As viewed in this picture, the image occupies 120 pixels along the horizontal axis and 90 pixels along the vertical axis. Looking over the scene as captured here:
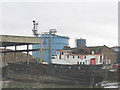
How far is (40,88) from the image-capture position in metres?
22.1

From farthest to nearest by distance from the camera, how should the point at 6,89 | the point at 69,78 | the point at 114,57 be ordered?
1. the point at 114,57
2. the point at 69,78
3. the point at 6,89

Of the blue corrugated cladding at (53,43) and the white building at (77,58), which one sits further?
the blue corrugated cladding at (53,43)

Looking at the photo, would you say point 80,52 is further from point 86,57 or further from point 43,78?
point 43,78

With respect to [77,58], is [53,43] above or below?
above

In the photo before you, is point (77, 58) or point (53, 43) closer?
point (77, 58)

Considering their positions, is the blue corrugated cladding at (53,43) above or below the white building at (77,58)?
above

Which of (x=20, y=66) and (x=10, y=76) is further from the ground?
(x=20, y=66)

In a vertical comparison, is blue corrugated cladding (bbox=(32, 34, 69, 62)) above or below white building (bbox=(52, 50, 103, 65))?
above

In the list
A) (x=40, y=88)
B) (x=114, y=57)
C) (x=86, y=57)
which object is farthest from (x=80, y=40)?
(x=40, y=88)

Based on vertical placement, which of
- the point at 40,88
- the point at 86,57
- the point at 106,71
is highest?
the point at 86,57

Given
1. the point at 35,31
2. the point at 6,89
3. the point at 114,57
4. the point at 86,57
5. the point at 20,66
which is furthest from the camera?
the point at 114,57

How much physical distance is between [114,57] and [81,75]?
17745 millimetres

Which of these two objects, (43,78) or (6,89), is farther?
(43,78)

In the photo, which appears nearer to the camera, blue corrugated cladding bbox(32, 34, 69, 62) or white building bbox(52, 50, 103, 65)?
white building bbox(52, 50, 103, 65)
